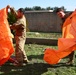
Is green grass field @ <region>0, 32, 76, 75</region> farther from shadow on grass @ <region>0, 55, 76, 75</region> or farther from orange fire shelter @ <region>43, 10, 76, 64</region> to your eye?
orange fire shelter @ <region>43, 10, 76, 64</region>

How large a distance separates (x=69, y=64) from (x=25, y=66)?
4.41 feet

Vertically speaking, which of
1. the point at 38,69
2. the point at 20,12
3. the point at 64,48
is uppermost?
the point at 20,12

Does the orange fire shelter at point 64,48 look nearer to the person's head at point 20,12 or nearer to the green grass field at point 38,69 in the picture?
the green grass field at point 38,69

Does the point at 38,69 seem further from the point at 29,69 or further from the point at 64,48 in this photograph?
the point at 64,48

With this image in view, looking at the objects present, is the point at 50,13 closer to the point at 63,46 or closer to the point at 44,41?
the point at 44,41

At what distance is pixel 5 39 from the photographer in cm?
686

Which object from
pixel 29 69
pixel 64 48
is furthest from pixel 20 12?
pixel 64 48

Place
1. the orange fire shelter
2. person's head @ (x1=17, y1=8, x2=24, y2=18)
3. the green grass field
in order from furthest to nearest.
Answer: person's head @ (x1=17, y1=8, x2=24, y2=18)
the green grass field
the orange fire shelter

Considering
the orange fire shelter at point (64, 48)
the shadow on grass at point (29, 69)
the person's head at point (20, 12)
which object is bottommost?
the shadow on grass at point (29, 69)

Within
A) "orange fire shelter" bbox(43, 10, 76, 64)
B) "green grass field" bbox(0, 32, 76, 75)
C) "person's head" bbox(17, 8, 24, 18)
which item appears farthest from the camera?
"person's head" bbox(17, 8, 24, 18)

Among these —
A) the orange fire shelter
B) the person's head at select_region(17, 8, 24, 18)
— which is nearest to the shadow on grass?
the orange fire shelter

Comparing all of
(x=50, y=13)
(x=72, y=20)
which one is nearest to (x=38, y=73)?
(x=72, y=20)

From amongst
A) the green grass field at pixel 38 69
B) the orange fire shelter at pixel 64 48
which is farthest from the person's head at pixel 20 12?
the green grass field at pixel 38 69

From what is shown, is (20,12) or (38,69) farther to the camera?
(20,12)
